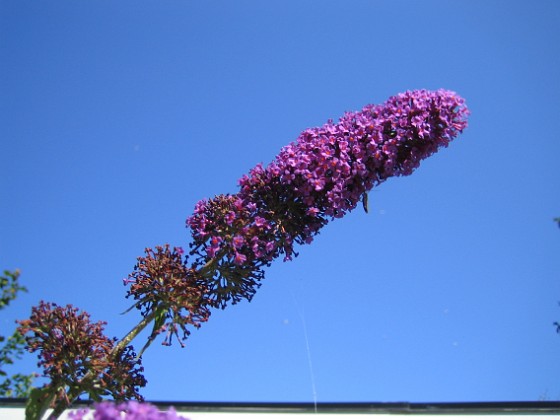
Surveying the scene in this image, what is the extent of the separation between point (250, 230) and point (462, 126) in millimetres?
2527

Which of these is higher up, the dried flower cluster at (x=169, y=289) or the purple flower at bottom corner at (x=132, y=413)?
the dried flower cluster at (x=169, y=289)

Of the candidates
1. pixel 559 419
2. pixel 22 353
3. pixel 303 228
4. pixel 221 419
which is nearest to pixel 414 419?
pixel 559 419

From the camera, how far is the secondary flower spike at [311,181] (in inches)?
197

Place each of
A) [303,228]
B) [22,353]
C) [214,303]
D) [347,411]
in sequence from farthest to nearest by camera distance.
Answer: [347,411] → [22,353] → [303,228] → [214,303]

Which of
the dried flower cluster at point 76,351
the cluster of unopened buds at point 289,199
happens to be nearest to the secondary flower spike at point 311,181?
the cluster of unopened buds at point 289,199

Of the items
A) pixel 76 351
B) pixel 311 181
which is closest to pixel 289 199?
pixel 311 181

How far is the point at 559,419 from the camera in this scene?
6836 millimetres

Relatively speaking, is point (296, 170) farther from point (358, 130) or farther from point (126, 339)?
point (126, 339)

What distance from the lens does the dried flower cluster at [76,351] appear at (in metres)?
4.26

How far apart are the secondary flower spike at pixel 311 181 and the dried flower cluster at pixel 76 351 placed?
3.42 ft

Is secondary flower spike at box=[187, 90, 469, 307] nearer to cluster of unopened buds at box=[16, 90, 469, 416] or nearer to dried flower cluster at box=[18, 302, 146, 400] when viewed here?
cluster of unopened buds at box=[16, 90, 469, 416]

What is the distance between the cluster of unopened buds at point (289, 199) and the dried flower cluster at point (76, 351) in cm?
11

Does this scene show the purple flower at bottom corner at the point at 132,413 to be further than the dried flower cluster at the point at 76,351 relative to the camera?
No

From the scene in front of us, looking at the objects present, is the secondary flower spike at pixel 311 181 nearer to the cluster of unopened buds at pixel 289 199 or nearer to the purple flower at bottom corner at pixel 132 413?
the cluster of unopened buds at pixel 289 199
